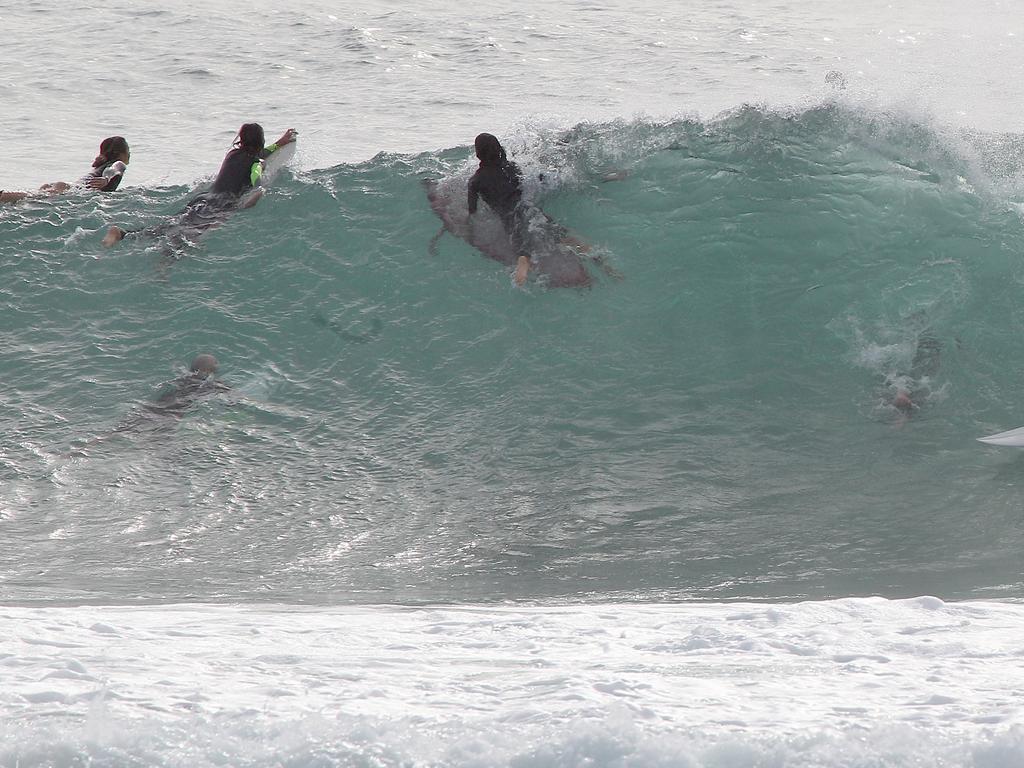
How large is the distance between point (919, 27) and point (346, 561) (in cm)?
1839

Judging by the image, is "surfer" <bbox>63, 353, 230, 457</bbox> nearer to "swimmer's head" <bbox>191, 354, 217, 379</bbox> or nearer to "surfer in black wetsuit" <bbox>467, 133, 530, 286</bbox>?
"swimmer's head" <bbox>191, 354, 217, 379</bbox>

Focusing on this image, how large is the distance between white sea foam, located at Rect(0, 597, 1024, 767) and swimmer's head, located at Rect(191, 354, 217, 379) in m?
3.34

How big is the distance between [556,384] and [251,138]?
3.99m

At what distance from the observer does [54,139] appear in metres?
14.7

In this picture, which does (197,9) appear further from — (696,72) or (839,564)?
(839,564)

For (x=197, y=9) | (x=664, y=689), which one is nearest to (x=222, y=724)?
(x=664, y=689)

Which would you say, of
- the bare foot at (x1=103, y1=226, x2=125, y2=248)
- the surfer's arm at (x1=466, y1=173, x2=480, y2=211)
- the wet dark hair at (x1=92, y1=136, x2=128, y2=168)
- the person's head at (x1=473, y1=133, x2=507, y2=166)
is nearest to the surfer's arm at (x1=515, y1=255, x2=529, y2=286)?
the surfer's arm at (x1=466, y1=173, x2=480, y2=211)

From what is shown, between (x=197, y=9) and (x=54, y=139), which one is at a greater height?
(x=197, y=9)

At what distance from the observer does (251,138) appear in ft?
33.9

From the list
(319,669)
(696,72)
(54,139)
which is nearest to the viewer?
(319,669)

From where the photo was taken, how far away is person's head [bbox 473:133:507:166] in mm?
9258

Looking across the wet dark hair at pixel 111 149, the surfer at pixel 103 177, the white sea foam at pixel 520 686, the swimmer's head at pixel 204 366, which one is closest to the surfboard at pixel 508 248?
the swimmer's head at pixel 204 366

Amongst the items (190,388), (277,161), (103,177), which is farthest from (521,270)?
(103,177)

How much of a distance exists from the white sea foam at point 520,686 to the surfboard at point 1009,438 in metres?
Result: 2.09
